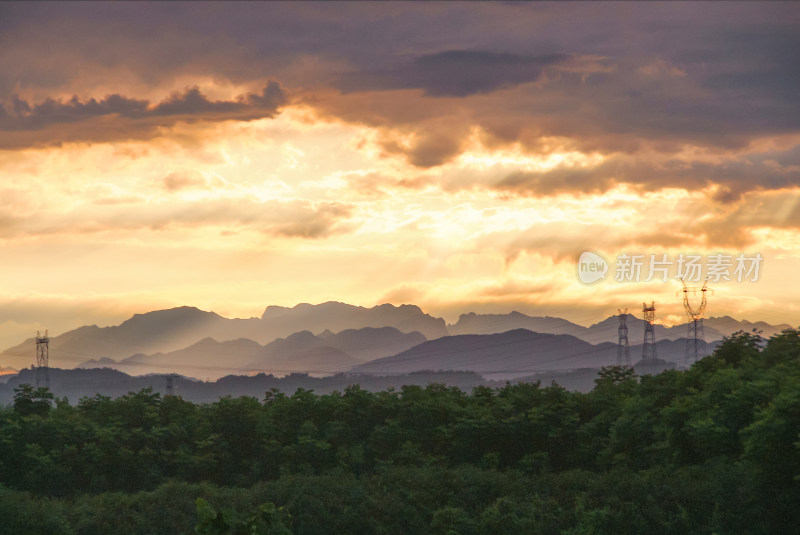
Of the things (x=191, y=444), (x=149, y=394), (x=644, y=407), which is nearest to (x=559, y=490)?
(x=644, y=407)

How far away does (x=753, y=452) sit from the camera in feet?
80.3

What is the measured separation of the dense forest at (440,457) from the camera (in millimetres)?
25891

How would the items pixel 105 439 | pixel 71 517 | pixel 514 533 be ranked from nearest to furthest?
pixel 514 533
pixel 71 517
pixel 105 439

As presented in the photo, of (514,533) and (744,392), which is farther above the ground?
(744,392)

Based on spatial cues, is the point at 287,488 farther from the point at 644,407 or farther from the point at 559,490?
the point at 644,407

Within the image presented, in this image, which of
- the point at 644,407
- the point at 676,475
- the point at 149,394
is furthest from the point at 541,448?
the point at 149,394

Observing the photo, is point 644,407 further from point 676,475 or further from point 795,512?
point 795,512

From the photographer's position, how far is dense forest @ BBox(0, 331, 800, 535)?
84.9 feet

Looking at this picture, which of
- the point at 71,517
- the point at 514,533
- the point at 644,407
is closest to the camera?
the point at 514,533

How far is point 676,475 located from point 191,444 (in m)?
18.6

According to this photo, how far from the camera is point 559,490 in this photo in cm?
2823

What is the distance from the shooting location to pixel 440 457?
34.2 meters

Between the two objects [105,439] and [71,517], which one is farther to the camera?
[105,439]

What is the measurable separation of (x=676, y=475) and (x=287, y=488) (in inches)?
488
